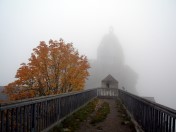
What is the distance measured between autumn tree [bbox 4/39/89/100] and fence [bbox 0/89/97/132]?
17.0 meters

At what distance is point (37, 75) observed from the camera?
1048 inches

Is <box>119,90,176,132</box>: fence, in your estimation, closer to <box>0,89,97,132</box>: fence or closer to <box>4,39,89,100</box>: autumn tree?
<box>0,89,97,132</box>: fence

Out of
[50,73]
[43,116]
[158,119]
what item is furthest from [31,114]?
[50,73]

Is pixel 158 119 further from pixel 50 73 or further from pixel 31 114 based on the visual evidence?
pixel 50 73

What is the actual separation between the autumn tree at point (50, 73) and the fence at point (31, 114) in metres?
17.0

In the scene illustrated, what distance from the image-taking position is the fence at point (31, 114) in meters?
5.11

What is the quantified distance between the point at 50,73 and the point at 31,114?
2202 cm

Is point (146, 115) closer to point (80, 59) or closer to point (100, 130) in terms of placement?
point (100, 130)

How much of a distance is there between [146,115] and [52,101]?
356 centimetres

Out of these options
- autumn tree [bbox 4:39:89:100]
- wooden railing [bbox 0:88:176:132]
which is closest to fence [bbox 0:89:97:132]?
wooden railing [bbox 0:88:176:132]

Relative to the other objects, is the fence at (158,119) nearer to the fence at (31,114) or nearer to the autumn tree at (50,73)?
the fence at (31,114)

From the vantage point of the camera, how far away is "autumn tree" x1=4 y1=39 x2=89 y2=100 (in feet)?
84.9

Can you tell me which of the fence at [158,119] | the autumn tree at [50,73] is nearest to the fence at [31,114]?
the fence at [158,119]

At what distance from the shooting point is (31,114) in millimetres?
6480
